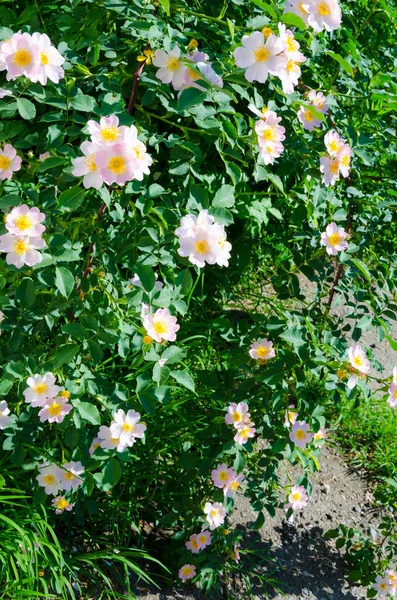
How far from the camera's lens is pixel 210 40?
190 cm

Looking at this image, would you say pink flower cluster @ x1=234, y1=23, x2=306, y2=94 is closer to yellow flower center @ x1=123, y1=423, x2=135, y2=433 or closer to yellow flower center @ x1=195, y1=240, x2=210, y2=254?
yellow flower center @ x1=195, y1=240, x2=210, y2=254

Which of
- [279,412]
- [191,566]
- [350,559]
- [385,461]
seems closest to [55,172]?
[279,412]

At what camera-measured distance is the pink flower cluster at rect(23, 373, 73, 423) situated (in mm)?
1618

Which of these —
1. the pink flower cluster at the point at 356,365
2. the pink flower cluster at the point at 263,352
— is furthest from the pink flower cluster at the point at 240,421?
the pink flower cluster at the point at 356,365

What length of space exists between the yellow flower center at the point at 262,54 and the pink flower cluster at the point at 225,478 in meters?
0.96

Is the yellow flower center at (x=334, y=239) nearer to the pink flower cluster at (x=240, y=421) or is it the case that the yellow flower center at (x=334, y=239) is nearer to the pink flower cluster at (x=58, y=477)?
the pink flower cluster at (x=240, y=421)

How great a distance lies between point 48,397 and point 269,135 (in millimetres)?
723

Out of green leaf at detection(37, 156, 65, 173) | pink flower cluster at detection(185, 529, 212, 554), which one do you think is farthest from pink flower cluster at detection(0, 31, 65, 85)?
pink flower cluster at detection(185, 529, 212, 554)

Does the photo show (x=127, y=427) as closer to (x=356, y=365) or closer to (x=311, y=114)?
(x=356, y=365)

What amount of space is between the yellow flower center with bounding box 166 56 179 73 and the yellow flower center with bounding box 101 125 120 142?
0.25m

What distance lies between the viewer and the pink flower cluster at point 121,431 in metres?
1.66

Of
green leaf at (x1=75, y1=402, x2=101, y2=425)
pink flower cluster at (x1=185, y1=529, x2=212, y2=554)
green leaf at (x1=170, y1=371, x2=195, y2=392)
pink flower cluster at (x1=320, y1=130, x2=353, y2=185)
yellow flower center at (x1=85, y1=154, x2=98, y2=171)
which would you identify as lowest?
pink flower cluster at (x1=185, y1=529, x2=212, y2=554)

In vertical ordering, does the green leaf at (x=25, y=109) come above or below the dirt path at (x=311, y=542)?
above

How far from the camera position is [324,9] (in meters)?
1.61
